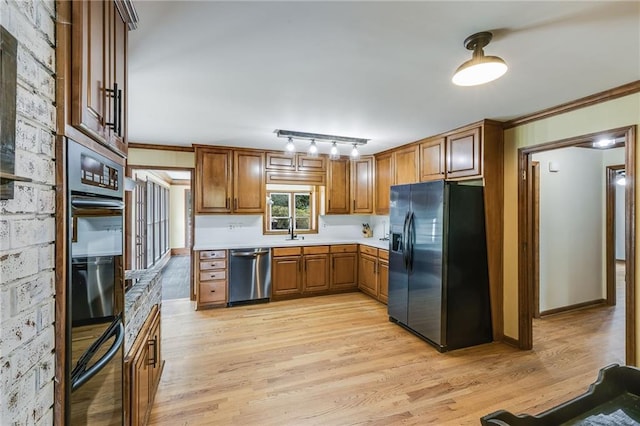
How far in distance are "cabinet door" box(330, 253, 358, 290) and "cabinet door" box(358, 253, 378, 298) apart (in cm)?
10

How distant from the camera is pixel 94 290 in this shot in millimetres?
1081

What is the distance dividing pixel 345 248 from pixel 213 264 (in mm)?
2054

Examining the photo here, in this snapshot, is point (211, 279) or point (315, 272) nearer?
point (211, 279)

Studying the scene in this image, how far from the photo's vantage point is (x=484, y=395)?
229 cm

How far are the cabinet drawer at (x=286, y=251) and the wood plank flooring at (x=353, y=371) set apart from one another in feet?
3.18

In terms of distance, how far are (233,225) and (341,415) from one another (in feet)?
11.0

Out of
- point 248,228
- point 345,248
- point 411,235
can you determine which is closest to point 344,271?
point 345,248

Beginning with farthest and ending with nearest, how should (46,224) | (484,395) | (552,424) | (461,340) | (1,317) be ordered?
(461,340) < (484,395) < (552,424) < (46,224) < (1,317)

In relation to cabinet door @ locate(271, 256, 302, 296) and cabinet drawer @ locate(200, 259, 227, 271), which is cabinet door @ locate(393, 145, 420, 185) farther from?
cabinet drawer @ locate(200, 259, 227, 271)

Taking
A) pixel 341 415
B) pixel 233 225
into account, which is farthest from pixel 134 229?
pixel 341 415

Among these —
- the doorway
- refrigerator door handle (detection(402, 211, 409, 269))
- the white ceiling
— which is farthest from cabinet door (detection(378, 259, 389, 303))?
the doorway

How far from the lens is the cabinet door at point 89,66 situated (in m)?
0.91

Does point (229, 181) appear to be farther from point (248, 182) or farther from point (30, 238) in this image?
point (30, 238)

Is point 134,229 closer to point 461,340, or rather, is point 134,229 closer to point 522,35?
point 461,340
